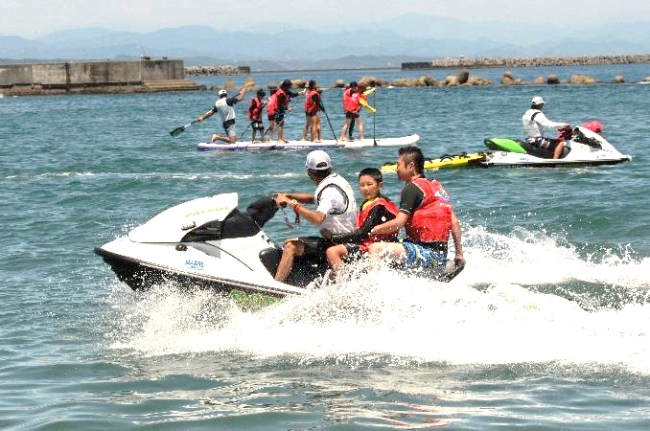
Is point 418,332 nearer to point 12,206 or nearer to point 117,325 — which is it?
point 117,325

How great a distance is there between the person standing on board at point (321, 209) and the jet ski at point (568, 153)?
40.8ft

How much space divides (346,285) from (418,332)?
781 millimetres

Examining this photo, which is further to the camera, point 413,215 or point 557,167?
point 557,167

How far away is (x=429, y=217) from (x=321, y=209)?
3.10 feet

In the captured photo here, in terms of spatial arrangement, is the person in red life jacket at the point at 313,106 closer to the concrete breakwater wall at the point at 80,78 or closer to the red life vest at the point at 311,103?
the red life vest at the point at 311,103

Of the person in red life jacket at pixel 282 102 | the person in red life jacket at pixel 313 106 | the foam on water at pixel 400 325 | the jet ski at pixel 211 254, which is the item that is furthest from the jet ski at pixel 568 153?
the jet ski at pixel 211 254

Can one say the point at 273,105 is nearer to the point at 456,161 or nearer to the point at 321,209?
the point at 456,161

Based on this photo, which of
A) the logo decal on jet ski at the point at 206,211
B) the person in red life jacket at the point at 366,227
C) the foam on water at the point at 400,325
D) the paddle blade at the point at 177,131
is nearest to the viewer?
the foam on water at the point at 400,325

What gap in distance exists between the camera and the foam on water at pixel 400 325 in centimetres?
866

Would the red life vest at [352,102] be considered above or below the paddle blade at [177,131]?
above

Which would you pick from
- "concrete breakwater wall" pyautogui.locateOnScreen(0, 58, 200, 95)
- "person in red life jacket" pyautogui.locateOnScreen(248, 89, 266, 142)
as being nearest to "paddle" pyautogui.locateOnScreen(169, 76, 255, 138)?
"person in red life jacket" pyautogui.locateOnScreen(248, 89, 266, 142)

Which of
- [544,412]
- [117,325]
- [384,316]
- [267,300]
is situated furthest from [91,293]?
→ [544,412]

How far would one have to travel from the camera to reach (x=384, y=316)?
30.8ft

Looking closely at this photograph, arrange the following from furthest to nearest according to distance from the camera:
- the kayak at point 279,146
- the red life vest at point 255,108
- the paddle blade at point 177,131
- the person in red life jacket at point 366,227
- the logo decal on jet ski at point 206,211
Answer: the paddle blade at point 177,131, the red life vest at point 255,108, the kayak at point 279,146, the logo decal on jet ski at point 206,211, the person in red life jacket at point 366,227
